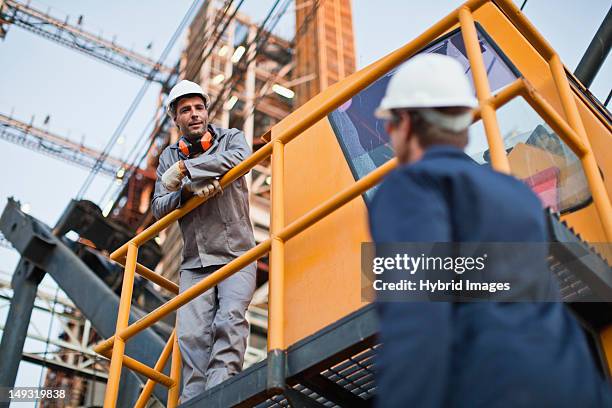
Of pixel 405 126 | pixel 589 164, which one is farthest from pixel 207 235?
pixel 405 126

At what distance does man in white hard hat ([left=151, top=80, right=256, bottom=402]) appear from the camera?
4754mm

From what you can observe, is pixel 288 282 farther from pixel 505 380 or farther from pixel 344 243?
pixel 505 380

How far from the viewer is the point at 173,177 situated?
5008 mm

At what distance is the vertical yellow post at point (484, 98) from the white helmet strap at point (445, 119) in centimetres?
67

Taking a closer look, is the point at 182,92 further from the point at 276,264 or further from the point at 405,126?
the point at 405,126

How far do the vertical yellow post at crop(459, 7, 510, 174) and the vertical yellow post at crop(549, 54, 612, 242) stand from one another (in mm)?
357

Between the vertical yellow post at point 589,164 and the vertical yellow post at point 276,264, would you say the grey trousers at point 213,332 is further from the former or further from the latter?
the vertical yellow post at point 589,164

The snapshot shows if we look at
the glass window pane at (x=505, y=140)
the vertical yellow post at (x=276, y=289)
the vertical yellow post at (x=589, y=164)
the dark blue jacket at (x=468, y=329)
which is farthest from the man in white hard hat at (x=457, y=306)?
the glass window pane at (x=505, y=140)

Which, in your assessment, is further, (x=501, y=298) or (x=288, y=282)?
(x=288, y=282)

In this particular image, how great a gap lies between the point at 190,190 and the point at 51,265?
5766 mm

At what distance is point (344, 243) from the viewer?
184 inches

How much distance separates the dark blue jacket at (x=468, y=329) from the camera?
179 centimetres

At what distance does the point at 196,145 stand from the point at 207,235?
0.68 meters

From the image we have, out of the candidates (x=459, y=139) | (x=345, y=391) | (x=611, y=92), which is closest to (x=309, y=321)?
(x=345, y=391)
